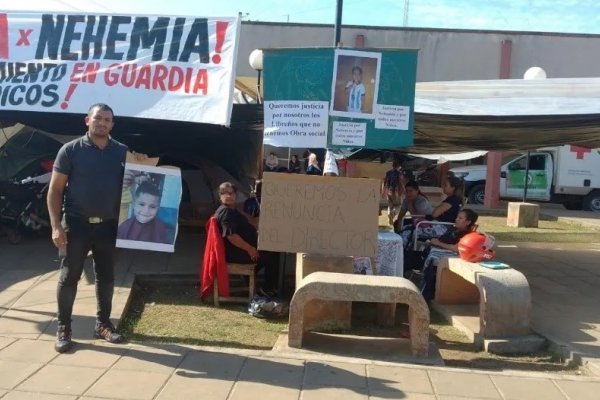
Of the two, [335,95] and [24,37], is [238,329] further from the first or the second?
[24,37]

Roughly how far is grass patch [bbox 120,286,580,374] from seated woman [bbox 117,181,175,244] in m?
0.85

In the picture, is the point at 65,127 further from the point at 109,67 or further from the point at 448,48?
the point at 448,48

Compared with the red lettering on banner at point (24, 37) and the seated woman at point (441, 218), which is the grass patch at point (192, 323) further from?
the red lettering on banner at point (24, 37)

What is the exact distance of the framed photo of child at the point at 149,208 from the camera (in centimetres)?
536

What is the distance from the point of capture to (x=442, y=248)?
7172 mm

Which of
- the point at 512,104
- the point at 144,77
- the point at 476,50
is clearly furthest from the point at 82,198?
the point at 476,50

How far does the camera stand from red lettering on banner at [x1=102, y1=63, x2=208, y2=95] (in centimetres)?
666

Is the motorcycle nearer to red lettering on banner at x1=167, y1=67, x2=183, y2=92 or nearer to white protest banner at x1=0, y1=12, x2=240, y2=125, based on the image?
white protest banner at x1=0, y1=12, x2=240, y2=125

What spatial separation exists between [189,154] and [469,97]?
18.2ft

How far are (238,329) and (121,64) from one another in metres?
3.18

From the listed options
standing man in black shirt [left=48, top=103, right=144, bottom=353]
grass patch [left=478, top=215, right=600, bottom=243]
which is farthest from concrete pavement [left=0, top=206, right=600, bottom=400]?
grass patch [left=478, top=215, right=600, bottom=243]

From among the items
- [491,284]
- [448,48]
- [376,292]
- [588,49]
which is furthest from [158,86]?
[588,49]

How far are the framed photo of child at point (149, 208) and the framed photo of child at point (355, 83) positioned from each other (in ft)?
5.85

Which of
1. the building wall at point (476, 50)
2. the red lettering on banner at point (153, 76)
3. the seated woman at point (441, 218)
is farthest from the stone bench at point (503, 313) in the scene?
the building wall at point (476, 50)
